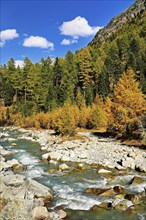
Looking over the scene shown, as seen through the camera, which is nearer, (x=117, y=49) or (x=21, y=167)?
(x=21, y=167)

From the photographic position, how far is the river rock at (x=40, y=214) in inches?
490

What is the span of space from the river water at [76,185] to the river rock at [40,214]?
111 centimetres

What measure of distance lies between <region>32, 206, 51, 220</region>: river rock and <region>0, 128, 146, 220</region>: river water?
3.66 ft

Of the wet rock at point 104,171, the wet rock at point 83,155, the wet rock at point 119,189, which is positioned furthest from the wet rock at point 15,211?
the wet rock at point 83,155

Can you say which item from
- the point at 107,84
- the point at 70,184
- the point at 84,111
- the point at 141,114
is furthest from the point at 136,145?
the point at 107,84

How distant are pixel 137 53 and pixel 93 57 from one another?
13699 mm

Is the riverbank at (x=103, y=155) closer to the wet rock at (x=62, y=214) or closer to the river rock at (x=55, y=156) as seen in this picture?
the river rock at (x=55, y=156)

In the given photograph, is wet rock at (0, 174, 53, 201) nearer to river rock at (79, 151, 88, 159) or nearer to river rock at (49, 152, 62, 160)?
river rock at (49, 152, 62, 160)

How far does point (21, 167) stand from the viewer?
73.8 feet

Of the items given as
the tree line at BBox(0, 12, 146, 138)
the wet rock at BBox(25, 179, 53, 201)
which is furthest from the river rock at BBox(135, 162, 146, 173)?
the tree line at BBox(0, 12, 146, 138)

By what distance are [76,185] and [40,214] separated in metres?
5.60

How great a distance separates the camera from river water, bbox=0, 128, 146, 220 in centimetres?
1321

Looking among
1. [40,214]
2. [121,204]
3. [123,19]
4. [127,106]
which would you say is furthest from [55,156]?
[123,19]

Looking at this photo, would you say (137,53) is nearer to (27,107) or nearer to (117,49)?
(117,49)
